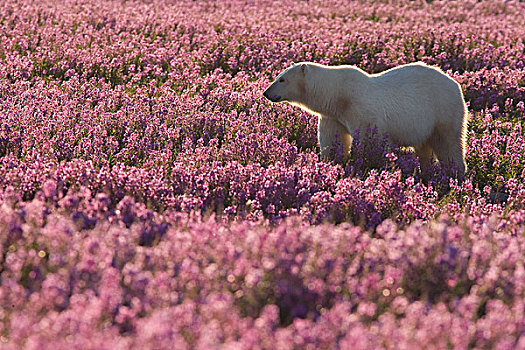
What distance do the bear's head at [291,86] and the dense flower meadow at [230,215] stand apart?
62 centimetres

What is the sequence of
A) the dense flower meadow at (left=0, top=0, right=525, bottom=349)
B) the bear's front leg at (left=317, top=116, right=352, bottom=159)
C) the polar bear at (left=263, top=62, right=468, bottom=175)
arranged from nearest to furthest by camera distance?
1. the dense flower meadow at (left=0, top=0, right=525, bottom=349)
2. the polar bear at (left=263, top=62, right=468, bottom=175)
3. the bear's front leg at (left=317, top=116, right=352, bottom=159)

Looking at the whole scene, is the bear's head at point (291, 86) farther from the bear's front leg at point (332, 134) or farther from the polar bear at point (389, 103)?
the bear's front leg at point (332, 134)

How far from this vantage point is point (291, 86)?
796 centimetres

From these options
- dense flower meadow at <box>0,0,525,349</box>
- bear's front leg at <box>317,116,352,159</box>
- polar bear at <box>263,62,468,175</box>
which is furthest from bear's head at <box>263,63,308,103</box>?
dense flower meadow at <box>0,0,525,349</box>

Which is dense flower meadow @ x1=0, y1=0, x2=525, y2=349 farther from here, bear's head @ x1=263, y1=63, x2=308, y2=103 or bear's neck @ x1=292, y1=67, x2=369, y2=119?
bear's head @ x1=263, y1=63, x2=308, y2=103

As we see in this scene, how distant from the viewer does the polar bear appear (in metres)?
7.65

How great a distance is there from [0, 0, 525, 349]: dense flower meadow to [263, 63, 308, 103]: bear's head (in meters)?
0.62

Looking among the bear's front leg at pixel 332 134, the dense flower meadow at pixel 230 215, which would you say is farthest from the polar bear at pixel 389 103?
the dense flower meadow at pixel 230 215

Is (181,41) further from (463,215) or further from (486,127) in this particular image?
(463,215)

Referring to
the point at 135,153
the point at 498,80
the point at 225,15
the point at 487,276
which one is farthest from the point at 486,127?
the point at 225,15

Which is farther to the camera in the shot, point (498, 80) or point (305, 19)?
point (305, 19)

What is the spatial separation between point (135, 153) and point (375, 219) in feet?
9.46

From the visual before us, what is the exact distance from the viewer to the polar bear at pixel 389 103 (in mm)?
7652

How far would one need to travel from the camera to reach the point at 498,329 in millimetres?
2988
